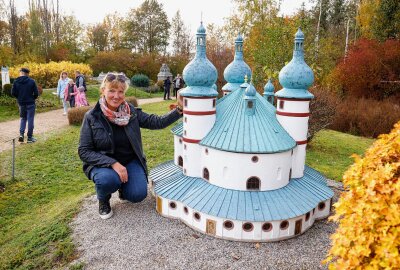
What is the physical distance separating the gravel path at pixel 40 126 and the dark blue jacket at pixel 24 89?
5.48 feet

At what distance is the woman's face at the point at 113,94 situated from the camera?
20.4ft

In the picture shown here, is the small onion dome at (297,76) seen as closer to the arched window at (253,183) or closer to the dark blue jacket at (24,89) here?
the arched window at (253,183)

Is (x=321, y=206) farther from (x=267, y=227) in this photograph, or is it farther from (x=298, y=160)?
(x=267, y=227)

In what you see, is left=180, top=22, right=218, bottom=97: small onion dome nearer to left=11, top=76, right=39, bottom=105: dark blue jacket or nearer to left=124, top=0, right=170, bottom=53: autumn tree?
left=11, top=76, right=39, bottom=105: dark blue jacket

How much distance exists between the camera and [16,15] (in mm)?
38312

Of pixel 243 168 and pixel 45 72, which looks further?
pixel 45 72

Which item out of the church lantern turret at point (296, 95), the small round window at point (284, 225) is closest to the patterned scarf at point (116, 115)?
the church lantern turret at point (296, 95)

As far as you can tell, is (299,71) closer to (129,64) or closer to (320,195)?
(320,195)

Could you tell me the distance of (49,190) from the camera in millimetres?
9492

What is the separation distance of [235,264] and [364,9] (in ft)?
109

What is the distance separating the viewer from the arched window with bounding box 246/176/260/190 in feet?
22.8

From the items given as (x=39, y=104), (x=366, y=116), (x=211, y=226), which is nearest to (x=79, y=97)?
(x=39, y=104)

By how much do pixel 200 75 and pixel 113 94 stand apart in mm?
1909

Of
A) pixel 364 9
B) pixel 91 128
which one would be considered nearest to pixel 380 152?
pixel 91 128
